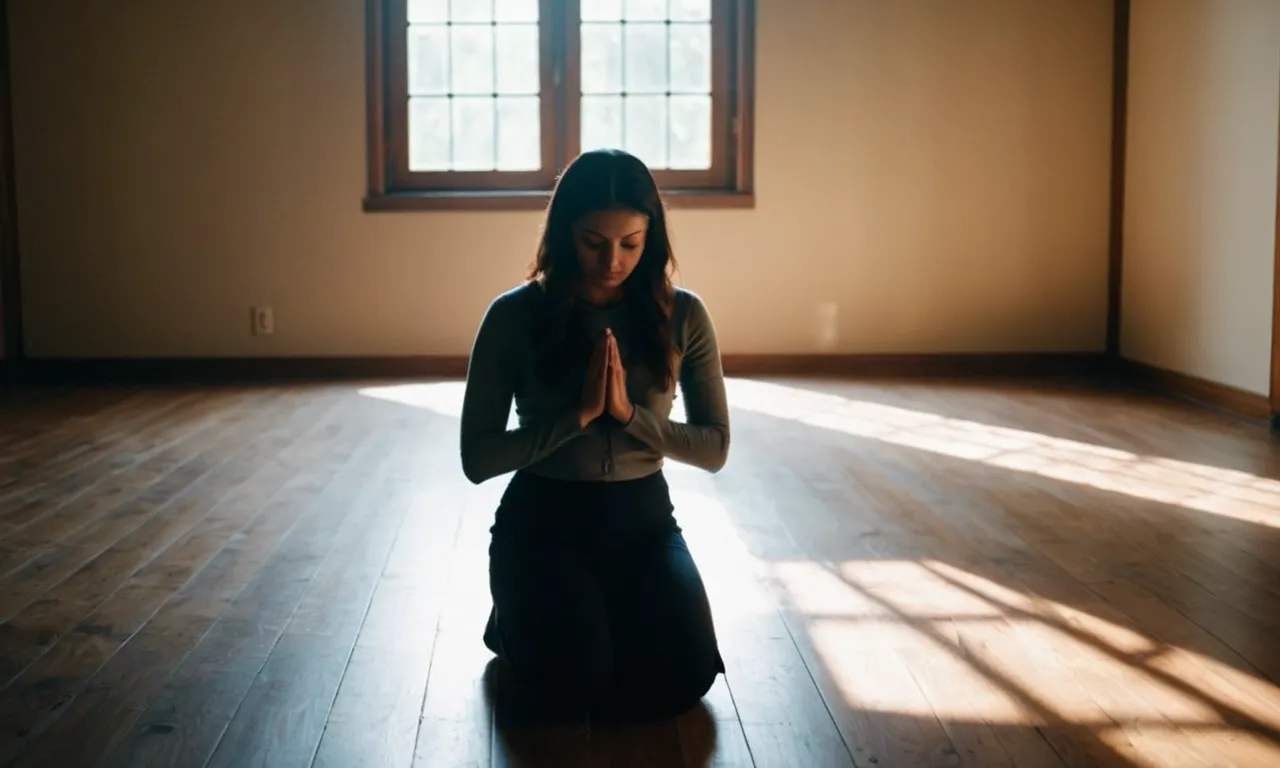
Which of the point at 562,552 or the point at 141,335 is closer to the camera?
the point at 562,552

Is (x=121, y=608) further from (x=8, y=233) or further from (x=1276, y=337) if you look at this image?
(x=8, y=233)

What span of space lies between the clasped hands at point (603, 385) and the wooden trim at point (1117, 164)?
491 centimetres

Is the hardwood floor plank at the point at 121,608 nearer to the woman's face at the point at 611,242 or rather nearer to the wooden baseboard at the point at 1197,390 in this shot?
the woman's face at the point at 611,242

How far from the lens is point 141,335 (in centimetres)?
651

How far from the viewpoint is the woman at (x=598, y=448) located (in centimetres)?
212

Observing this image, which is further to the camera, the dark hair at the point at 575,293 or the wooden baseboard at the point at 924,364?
the wooden baseboard at the point at 924,364

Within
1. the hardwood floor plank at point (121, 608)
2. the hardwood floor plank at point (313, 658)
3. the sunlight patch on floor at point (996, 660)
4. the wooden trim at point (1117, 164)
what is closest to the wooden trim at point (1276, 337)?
the wooden trim at point (1117, 164)

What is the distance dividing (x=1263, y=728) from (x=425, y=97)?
5.18m

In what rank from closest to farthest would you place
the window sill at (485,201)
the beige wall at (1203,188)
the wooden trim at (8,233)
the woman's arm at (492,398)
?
the woman's arm at (492,398) → the beige wall at (1203,188) → the wooden trim at (8,233) → the window sill at (485,201)

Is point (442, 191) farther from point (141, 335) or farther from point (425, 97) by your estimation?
point (141, 335)

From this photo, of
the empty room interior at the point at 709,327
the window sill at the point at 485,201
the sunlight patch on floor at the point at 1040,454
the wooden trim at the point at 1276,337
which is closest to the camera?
the empty room interior at the point at 709,327

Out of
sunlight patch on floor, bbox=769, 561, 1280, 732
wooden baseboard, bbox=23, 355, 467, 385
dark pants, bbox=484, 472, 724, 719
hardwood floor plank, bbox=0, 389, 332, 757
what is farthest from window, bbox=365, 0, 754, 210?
dark pants, bbox=484, 472, 724, 719

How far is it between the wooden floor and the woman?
0.35ft

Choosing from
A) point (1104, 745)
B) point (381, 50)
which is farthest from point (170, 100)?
point (1104, 745)
